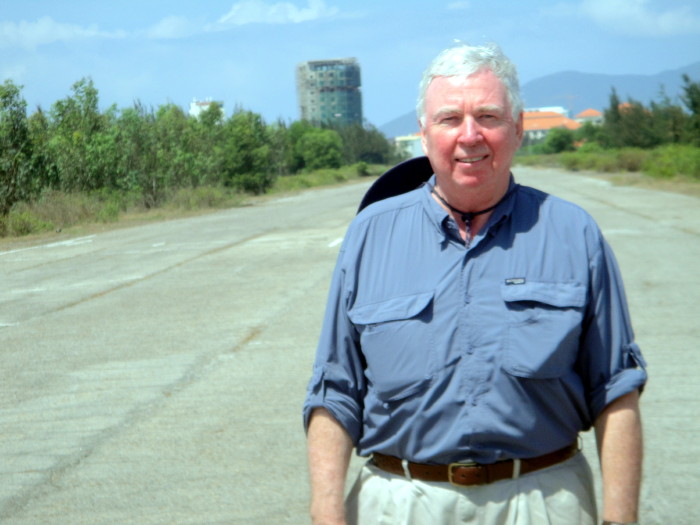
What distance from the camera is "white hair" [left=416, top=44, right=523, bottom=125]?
2.75m

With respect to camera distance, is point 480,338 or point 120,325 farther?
point 120,325

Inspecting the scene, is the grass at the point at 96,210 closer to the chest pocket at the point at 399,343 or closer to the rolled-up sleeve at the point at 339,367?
the rolled-up sleeve at the point at 339,367

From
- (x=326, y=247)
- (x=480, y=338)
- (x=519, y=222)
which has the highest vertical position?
(x=519, y=222)

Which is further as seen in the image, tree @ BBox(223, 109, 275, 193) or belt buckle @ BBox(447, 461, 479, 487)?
tree @ BBox(223, 109, 275, 193)

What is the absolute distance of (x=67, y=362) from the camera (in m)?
9.68

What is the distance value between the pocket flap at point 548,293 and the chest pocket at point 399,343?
0.64ft

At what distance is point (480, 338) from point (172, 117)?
154 ft

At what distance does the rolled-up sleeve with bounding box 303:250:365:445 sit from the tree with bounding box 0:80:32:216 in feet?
104

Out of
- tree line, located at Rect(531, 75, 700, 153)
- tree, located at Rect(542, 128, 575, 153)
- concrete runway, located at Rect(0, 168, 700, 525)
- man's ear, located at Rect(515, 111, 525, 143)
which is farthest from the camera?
tree, located at Rect(542, 128, 575, 153)

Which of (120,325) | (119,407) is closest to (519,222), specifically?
(119,407)

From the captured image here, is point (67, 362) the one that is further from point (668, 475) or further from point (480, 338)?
point (480, 338)

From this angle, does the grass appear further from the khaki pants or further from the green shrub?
the green shrub

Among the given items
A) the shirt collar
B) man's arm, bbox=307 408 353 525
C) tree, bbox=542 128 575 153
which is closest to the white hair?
the shirt collar

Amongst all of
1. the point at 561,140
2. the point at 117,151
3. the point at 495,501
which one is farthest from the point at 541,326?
the point at 561,140
